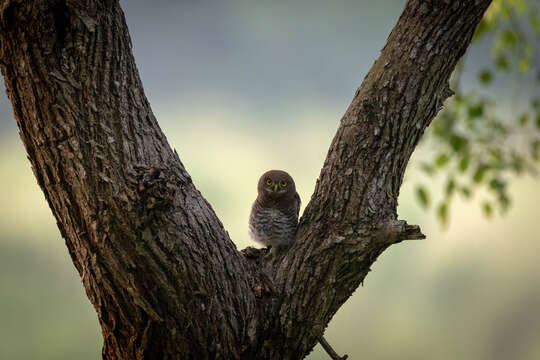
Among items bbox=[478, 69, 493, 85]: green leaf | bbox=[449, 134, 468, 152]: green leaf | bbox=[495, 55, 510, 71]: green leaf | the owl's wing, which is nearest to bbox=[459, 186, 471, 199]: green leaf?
bbox=[449, 134, 468, 152]: green leaf

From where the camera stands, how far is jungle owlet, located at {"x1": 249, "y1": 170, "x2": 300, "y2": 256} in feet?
10.9

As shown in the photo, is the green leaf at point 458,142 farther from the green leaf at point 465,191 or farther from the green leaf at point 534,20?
the green leaf at point 534,20

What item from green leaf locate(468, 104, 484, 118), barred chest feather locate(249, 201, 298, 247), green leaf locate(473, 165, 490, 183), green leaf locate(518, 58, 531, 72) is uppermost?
green leaf locate(518, 58, 531, 72)

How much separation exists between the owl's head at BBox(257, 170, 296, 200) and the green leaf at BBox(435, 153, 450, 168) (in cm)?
120

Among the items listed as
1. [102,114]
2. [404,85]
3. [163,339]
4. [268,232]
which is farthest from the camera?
[268,232]

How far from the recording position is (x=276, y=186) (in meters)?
3.98

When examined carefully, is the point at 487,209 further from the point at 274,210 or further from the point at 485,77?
the point at 274,210

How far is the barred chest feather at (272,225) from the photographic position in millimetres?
3191

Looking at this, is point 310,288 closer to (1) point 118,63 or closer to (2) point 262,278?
(2) point 262,278

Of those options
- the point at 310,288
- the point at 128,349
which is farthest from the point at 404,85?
the point at 128,349

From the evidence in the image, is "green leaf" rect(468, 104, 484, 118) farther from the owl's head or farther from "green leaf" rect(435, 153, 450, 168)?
the owl's head

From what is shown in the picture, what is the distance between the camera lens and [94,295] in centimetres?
228

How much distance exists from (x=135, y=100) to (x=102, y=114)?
0.18m

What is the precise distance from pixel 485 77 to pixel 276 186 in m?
1.90
